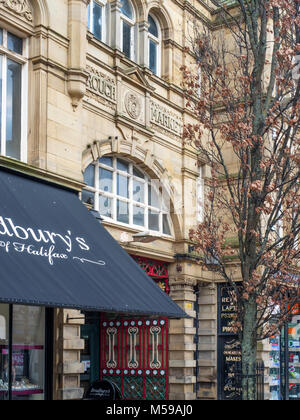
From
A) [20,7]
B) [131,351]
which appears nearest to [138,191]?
[131,351]

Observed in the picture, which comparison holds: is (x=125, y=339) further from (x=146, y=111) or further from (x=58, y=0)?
(x=58, y=0)

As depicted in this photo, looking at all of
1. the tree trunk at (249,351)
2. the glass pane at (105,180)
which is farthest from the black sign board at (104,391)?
A: the glass pane at (105,180)

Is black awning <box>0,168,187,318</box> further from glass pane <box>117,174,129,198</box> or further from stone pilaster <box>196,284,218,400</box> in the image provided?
stone pilaster <box>196,284,218,400</box>

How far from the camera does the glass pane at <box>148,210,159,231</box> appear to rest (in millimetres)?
17922

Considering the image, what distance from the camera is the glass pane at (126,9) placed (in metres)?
17.5

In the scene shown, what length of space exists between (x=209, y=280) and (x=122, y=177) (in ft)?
15.6

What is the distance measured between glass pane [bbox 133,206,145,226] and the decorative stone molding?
19.0 feet

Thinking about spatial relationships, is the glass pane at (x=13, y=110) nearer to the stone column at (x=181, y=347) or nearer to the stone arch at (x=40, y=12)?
the stone arch at (x=40, y=12)

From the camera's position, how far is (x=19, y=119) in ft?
43.4

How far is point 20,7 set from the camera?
13164 millimetres

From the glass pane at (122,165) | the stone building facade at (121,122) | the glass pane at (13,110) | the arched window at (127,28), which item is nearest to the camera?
the glass pane at (13,110)

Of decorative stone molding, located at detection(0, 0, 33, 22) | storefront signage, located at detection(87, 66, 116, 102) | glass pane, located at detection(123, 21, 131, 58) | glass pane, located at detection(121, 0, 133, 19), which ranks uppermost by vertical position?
glass pane, located at detection(121, 0, 133, 19)

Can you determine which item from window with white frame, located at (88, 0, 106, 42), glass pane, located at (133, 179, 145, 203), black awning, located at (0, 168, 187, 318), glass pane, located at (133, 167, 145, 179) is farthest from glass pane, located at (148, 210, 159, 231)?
black awning, located at (0, 168, 187, 318)

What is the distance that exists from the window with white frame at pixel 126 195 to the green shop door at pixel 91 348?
284 centimetres
